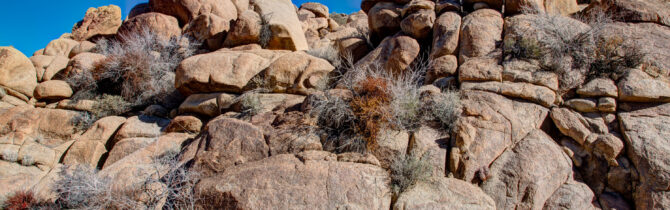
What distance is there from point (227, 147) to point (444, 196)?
2.95 m

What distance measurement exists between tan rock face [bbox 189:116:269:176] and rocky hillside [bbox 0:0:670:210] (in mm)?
21

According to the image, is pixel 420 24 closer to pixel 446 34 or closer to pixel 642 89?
pixel 446 34

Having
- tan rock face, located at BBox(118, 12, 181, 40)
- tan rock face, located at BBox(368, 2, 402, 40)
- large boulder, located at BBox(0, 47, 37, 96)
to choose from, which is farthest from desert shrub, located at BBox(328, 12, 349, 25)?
large boulder, located at BBox(0, 47, 37, 96)

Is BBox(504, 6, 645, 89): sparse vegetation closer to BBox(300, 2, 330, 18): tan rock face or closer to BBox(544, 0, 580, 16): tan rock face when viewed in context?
BBox(544, 0, 580, 16): tan rock face

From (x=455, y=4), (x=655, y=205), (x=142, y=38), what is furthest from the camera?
(x=142, y=38)

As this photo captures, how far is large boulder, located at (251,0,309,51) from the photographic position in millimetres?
9094

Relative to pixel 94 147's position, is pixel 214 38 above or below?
above

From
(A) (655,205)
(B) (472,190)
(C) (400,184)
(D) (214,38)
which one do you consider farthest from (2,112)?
(A) (655,205)

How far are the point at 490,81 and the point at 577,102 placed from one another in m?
1.21

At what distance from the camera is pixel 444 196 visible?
4059 mm

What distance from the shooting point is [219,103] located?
707 cm

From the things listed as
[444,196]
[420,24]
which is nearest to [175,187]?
[444,196]

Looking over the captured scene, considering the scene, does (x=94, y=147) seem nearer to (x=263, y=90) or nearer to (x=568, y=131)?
(x=263, y=90)

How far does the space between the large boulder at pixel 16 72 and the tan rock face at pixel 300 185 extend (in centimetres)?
792
